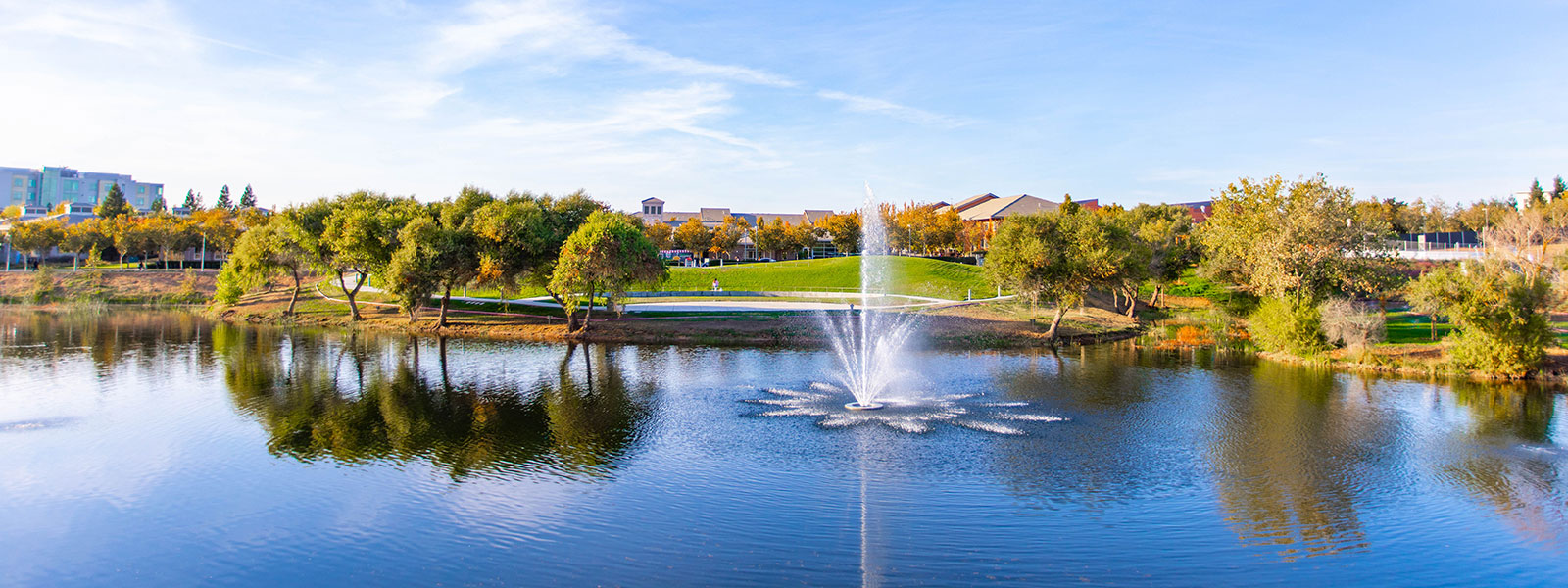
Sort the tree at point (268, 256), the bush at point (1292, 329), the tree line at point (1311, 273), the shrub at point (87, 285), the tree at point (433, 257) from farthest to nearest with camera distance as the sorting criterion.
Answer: the shrub at point (87, 285), the tree at point (268, 256), the tree at point (433, 257), the bush at point (1292, 329), the tree line at point (1311, 273)

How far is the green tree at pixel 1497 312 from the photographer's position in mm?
36219

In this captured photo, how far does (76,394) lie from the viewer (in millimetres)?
31812

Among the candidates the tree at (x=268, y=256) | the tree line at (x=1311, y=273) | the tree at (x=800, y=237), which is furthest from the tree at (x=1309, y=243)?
the tree at (x=800, y=237)

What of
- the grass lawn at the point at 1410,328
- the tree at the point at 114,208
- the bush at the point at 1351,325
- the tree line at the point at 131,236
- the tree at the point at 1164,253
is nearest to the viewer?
the bush at the point at 1351,325

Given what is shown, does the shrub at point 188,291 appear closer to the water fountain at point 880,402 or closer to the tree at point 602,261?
the tree at point 602,261

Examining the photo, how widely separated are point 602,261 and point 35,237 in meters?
84.9

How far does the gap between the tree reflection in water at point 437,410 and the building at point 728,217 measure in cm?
8773

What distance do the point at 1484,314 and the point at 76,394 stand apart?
192 feet

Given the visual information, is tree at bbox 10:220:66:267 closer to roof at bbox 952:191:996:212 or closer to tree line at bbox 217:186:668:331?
tree line at bbox 217:186:668:331

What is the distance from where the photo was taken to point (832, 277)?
8600cm

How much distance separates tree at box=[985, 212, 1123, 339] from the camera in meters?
50.9

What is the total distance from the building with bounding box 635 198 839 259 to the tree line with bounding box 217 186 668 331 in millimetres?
69138

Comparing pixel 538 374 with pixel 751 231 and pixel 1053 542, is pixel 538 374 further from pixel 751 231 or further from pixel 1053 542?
pixel 751 231

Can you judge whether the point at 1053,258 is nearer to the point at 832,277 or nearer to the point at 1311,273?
the point at 1311,273
